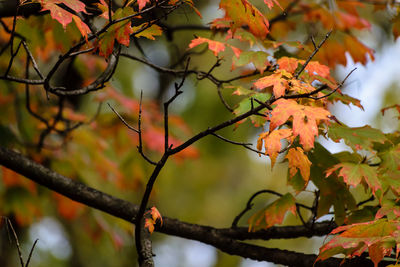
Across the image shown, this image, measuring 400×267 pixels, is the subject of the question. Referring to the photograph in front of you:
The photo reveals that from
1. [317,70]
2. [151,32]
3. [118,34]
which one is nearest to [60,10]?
[118,34]

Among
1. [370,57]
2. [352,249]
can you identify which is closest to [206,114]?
[370,57]

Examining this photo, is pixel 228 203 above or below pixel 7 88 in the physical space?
above

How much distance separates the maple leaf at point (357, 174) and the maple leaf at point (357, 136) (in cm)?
8

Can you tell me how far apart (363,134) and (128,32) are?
3.33 feet

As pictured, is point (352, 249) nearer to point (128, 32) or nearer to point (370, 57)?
point (128, 32)

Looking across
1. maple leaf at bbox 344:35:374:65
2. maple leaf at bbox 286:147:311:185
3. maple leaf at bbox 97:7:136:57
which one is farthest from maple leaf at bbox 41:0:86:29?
maple leaf at bbox 344:35:374:65

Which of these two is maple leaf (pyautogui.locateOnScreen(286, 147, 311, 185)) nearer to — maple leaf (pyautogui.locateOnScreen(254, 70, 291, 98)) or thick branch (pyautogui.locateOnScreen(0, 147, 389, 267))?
maple leaf (pyautogui.locateOnScreen(254, 70, 291, 98))

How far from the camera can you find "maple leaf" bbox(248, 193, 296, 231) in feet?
6.13

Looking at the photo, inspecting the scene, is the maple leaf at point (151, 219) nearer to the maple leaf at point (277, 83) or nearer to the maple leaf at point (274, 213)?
the maple leaf at point (274, 213)

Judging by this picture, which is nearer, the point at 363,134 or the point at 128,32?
the point at 128,32

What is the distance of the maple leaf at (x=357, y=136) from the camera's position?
5.66 ft

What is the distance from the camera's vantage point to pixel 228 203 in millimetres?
7852

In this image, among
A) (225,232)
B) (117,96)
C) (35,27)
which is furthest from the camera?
(117,96)

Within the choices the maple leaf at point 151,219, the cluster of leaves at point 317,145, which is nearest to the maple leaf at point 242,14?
the cluster of leaves at point 317,145
